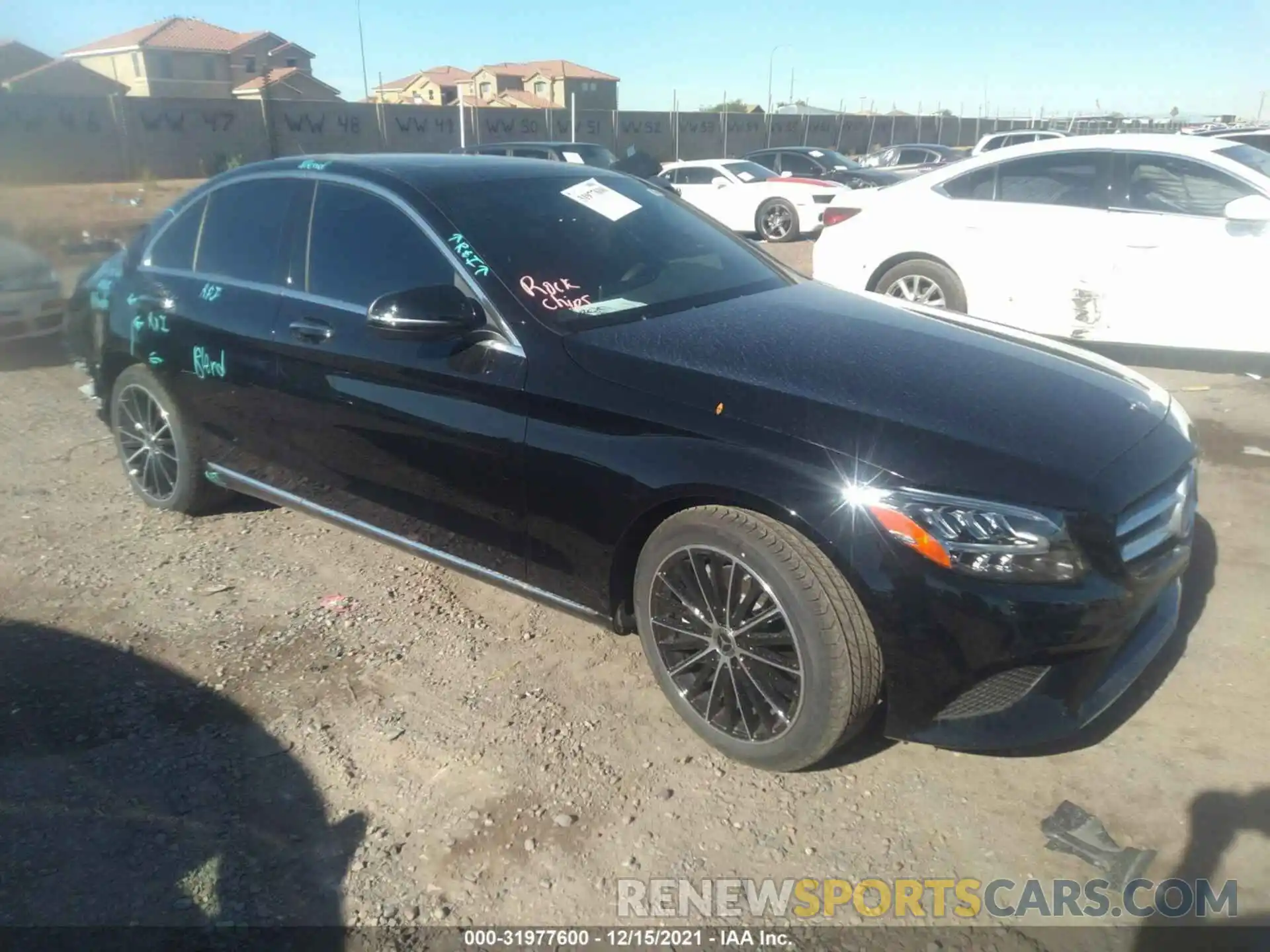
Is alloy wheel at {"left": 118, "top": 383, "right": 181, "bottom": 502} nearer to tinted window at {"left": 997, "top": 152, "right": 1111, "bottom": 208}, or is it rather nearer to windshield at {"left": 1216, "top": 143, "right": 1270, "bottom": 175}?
tinted window at {"left": 997, "top": 152, "right": 1111, "bottom": 208}

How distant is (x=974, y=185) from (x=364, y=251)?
16.2 feet

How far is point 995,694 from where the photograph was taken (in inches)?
98.8

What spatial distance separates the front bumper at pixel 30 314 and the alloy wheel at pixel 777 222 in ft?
33.5

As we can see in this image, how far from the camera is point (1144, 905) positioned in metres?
2.35

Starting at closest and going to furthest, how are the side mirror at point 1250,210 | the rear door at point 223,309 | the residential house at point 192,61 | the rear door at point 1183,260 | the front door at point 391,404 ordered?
the front door at point 391,404 → the rear door at point 223,309 → the side mirror at point 1250,210 → the rear door at point 1183,260 → the residential house at point 192,61

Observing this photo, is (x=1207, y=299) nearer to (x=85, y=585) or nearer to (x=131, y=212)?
(x=85, y=585)

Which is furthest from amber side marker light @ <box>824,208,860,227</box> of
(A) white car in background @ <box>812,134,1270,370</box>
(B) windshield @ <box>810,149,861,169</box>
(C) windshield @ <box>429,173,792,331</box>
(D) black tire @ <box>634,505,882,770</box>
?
(B) windshield @ <box>810,149,861,169</box>

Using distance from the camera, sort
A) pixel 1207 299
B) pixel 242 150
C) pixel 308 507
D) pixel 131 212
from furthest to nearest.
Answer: pixel 242 150, pixel 131 212, pixel 1207 299, pixel 308 507

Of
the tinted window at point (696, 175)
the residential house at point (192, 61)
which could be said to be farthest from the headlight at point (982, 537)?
the residential house at point (192, 61)

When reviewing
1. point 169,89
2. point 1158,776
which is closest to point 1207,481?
point 1158,776

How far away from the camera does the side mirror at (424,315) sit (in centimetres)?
302

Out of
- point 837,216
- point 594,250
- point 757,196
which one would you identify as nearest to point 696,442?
point 594,250

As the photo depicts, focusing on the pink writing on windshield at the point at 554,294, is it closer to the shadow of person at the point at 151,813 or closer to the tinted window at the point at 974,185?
the shadow of person at the point at 151,813

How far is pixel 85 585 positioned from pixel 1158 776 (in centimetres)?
407
